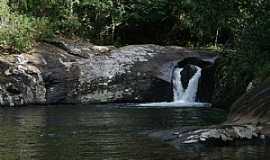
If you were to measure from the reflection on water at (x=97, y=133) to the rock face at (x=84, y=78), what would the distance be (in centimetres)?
346

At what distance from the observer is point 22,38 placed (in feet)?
127

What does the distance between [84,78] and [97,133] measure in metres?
16.4

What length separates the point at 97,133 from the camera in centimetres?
2022

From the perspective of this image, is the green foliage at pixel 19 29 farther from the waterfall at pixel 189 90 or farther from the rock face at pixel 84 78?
the waterfall at pixel 189 90

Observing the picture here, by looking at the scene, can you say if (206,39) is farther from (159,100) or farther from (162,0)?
(159,100)

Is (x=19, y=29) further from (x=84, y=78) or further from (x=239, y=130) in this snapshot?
(x=239, y=130)

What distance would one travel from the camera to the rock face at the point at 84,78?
35375 millimetres

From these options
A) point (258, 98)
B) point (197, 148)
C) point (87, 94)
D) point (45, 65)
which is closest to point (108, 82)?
point (87, 94)

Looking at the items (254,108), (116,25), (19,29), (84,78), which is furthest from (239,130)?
(116,25)

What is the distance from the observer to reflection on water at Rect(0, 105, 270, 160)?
15.3m

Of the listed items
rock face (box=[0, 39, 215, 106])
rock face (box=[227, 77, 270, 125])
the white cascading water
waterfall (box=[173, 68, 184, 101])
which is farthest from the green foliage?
rock face (box=[227, 77, 270, 125])

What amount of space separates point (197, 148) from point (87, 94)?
68.0 ft

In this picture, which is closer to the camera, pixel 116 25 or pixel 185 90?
pixel 185 90

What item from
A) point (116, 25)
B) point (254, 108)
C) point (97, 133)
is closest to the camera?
point (254, 108)
